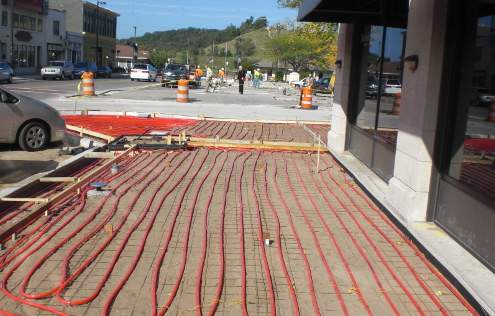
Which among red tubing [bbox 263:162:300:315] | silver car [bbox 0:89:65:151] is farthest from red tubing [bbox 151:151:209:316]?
silver car [bbox 0:89:65:151]

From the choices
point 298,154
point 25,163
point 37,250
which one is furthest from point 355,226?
point 25,163

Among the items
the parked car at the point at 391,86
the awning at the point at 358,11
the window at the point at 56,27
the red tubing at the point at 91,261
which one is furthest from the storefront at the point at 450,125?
the window at the point at 56,27

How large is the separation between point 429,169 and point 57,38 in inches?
2763

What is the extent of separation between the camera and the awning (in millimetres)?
8766

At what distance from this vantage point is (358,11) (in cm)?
1031

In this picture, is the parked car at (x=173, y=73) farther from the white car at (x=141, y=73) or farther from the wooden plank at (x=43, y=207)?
the wooden plank at (x=43, y=207)

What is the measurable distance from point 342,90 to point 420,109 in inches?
210

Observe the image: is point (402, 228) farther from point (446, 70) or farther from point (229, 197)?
point (229, 197)

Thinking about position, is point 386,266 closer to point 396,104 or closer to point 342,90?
point 396,104

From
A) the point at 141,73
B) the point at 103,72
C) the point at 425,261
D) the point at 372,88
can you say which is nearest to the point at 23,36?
the point at 103,72

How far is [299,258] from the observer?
5637 mm

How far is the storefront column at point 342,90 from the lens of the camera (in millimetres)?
11203

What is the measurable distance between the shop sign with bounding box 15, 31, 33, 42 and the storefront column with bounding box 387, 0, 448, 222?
188 ft

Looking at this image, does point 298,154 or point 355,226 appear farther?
point 298,154
